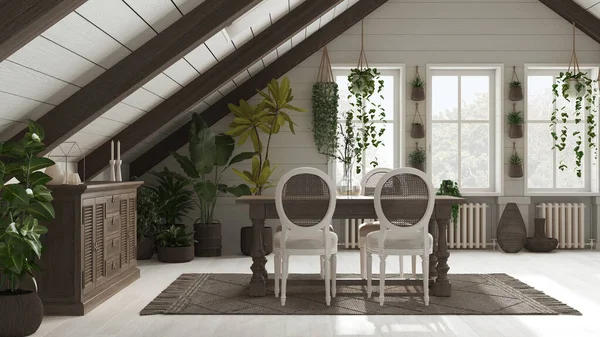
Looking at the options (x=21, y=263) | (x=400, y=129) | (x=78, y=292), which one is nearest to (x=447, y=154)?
(x=400, y=129)

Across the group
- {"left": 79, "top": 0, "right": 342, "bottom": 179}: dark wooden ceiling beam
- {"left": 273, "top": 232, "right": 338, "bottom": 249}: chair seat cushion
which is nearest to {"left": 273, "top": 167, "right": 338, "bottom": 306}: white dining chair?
{"left": 273, "top": 232, "right": 338, "bottom": 249}: chair seat cushion

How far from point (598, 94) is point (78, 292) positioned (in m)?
6.58

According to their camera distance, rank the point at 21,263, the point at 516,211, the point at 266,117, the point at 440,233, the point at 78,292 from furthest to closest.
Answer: the point at 516,211, the point at 266,117, the point at 440,233, the point at 78,292, the point at 21,263

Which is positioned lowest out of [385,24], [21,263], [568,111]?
[21,263]

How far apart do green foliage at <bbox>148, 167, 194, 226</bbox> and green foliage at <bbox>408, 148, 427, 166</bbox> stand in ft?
8.70

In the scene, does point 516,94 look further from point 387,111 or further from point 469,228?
point 469,228

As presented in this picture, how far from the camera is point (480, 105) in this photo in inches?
340

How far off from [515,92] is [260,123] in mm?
3116

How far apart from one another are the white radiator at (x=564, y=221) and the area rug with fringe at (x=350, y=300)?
2.59 meters

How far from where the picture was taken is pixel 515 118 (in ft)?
27.3

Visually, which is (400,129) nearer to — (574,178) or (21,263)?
(574,178)

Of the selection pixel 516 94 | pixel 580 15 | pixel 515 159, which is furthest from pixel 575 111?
pixel 580 15

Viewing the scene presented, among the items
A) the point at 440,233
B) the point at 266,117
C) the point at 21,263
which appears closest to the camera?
the point at 21,263

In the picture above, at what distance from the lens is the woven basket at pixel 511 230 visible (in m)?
8.16
